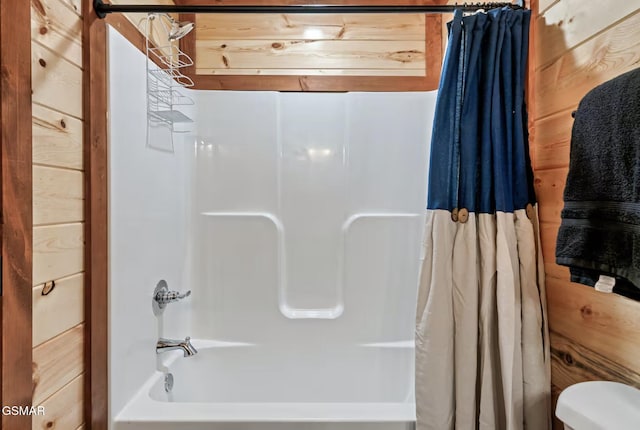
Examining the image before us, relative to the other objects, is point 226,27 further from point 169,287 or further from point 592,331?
point 592,331

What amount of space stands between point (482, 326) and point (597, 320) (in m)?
0.30

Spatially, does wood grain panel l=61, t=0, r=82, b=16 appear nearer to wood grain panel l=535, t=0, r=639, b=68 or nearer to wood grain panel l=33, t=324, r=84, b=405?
wood grain panel l=33, t=324, r=84, b=405

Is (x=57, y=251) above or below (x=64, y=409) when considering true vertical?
above

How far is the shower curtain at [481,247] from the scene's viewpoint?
1.04 metres

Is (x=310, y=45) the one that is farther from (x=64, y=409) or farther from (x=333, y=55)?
(x=64, y=409)

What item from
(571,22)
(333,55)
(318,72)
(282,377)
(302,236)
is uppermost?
(333,55)

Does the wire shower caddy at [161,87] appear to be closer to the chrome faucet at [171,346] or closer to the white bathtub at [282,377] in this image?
the chrome faucet at [171,346]

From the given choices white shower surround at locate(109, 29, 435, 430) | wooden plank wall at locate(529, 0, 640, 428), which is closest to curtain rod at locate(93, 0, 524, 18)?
wooden plank wall at locate(529, 0, 640, 428)

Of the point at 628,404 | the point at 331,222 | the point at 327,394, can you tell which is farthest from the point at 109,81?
the point at 327,394

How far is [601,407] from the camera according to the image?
2.29 ft

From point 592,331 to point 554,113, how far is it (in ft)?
1.95

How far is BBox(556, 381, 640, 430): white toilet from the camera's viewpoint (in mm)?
655

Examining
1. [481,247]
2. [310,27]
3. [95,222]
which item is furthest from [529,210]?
[310,27]

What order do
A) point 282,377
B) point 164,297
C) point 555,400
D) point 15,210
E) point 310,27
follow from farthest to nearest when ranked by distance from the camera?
point 310,27 → point 282,377 → point 164,297 → point 555,400 → point 15,210
